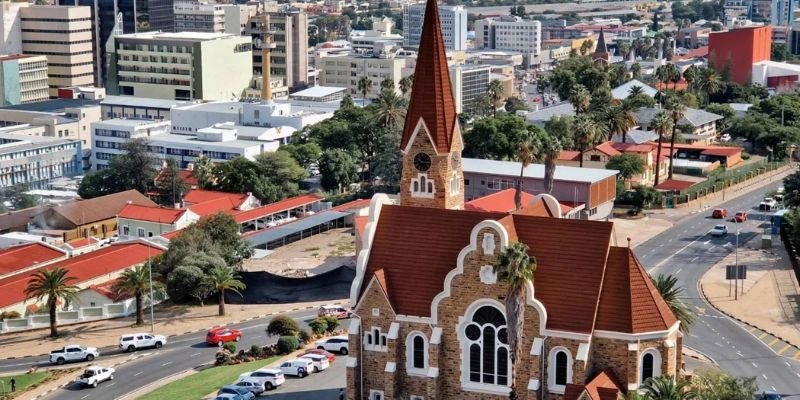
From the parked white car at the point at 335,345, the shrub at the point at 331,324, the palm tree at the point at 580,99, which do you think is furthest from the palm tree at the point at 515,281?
the palm tree at the point at 580,99

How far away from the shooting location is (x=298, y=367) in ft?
291

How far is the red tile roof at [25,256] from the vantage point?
124 meters

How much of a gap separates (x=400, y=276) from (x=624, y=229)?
6632cm

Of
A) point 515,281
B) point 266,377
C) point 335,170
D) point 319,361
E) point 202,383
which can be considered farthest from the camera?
point 335,170

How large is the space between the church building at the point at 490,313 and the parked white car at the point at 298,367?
8.60 metres

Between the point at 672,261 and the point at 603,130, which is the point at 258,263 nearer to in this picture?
the point at 672,261

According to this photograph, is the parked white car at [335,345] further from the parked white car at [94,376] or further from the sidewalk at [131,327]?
the parked white car at [94,376]

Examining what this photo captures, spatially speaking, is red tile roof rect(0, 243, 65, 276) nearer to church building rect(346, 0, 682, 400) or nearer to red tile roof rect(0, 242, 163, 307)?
red tile roof rect(0, 242, 163, 307)

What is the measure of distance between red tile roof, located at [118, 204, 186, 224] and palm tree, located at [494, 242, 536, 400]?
72482mm

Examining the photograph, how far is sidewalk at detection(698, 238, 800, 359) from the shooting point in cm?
10106

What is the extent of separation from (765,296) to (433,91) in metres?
42.0

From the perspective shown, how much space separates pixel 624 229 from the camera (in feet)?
464

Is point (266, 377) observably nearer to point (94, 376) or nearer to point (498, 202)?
point (94, 376)

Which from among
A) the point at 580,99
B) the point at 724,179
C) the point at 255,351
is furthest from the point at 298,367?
the point at 580,99
